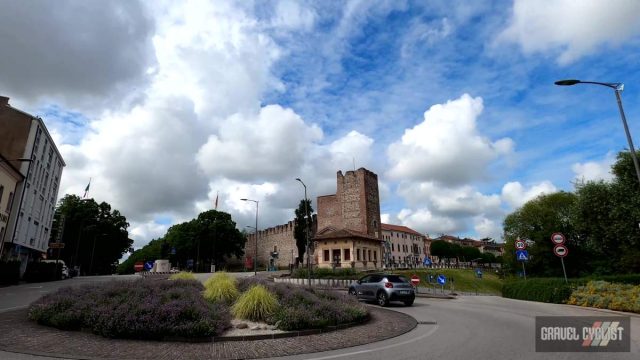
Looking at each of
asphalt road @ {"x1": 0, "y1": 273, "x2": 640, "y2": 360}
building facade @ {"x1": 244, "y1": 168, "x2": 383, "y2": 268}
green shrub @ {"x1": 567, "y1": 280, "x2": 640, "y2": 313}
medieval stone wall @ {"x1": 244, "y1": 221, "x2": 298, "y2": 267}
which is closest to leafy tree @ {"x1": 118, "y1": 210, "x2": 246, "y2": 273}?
medieval stone wall @ {"x1": 244, "y1": 221, "x2": 298, "y2": 267}

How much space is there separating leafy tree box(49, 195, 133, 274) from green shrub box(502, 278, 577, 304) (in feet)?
197

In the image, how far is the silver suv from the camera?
719 inches

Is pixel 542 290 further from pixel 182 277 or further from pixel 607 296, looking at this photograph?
pixel 182 277

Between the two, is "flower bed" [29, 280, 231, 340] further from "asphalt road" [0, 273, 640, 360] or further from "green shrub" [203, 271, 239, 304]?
"asphalt road" [0, 273, 640, 360]

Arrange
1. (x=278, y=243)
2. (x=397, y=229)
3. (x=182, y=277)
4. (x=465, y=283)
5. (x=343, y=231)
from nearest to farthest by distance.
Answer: (x=182, y=277) → (x=465, y=283) → (x=343, y=231) → (x=278, y=243) → (x=397, y=229)

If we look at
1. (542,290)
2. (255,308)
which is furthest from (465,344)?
(542,290)

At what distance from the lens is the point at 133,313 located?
31.5ft

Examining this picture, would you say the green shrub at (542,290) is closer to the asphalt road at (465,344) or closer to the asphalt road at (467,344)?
the asphalt road at (465,344)

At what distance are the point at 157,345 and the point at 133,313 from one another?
4.49ft

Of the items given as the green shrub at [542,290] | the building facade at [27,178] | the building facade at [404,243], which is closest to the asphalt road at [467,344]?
the green shrub at [542,290]

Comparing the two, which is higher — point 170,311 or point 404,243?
point 404,243

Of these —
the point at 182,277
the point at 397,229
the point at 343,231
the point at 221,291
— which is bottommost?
the point at 221,291

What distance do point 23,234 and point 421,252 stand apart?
104859 millimetres

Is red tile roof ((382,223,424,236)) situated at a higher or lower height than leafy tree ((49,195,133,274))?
higher
